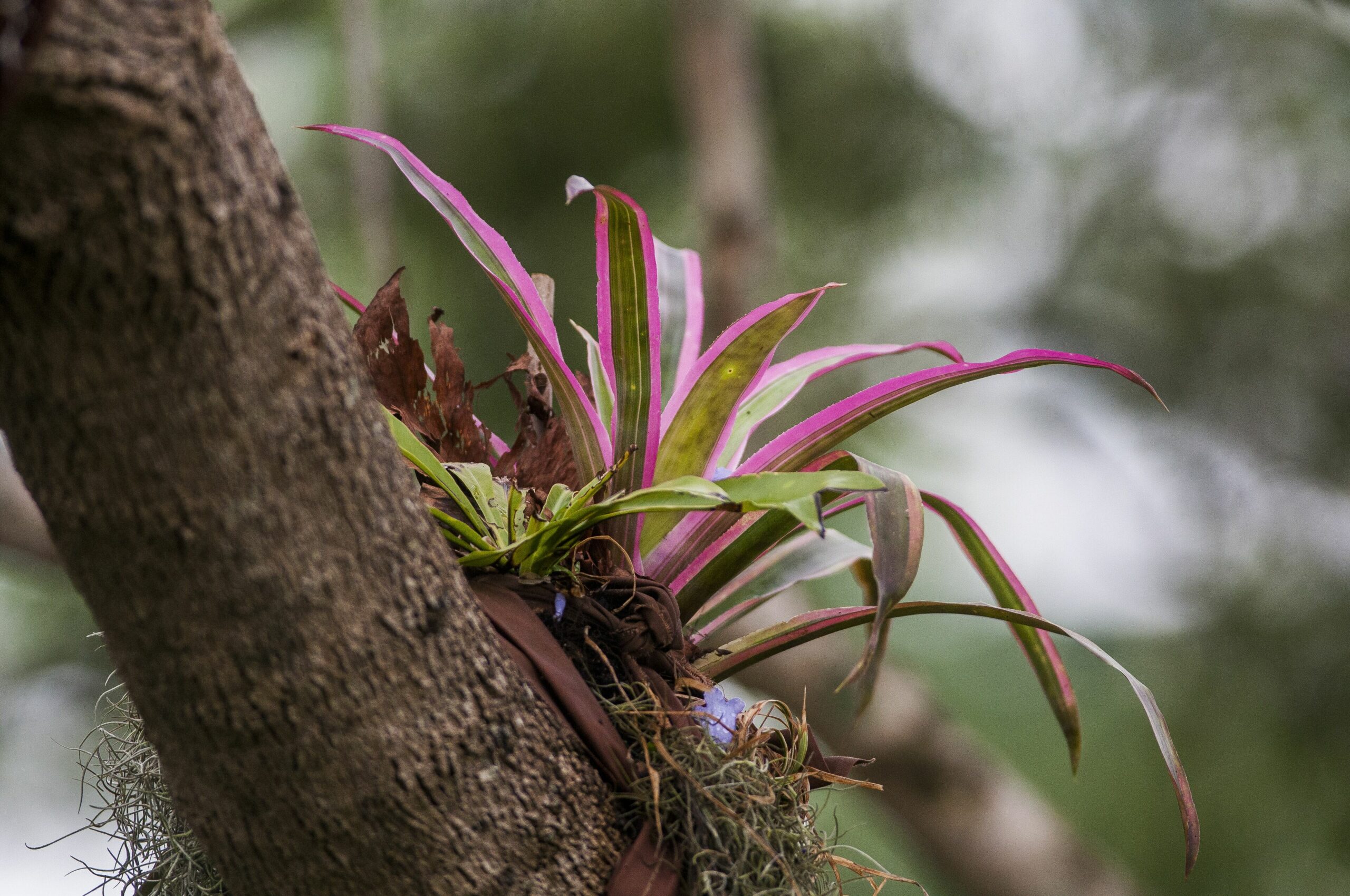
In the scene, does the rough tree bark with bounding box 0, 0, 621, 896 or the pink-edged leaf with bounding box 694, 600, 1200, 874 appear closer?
the rough tree bark with bounding box 0, 0, 621, 896

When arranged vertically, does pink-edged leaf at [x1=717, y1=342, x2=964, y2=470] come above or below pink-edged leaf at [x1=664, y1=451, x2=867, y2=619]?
above

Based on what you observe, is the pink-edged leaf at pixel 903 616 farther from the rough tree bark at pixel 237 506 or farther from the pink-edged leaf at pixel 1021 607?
the rough tree bark at pixel 237 506

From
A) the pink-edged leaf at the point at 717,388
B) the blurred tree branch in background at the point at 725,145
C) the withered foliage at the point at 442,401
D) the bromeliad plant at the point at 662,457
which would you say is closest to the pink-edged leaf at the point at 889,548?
the bromeliad plant at the point at 662,457

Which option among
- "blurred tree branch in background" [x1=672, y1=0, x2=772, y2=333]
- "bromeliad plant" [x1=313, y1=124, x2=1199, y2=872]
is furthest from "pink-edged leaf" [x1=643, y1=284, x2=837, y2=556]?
"blurred tree branch in background" [x1=672, y1=0, x2=772, y2=333]

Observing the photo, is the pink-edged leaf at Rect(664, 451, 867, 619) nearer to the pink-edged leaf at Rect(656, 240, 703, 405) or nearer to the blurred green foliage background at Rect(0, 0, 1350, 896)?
the pink-edged leaf at Rect(656, 240, 703, 405)

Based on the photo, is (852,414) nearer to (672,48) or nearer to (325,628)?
(325,628)
